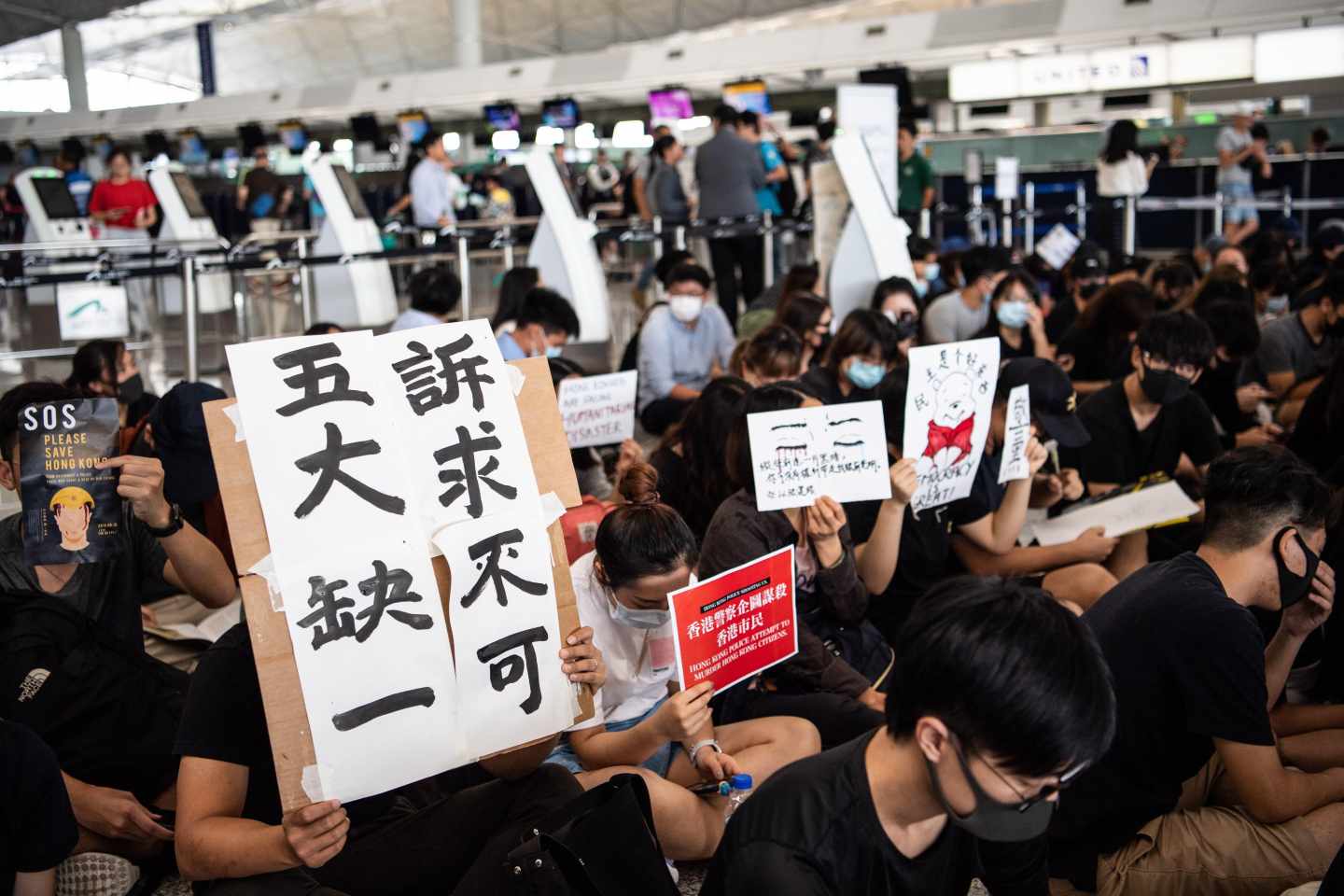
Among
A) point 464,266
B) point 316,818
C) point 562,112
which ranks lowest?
point 316,818

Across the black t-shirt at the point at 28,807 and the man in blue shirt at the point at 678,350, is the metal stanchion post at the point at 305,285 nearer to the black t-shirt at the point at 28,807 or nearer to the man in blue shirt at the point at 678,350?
the man in blue shirt at the point at 678,350

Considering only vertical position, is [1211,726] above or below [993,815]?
below

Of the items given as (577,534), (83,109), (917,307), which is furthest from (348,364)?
(83,109)

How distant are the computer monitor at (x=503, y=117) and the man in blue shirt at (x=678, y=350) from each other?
12756 millimetres

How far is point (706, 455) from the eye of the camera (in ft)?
11.8

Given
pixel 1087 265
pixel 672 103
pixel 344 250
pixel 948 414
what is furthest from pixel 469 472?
pixel 672 103

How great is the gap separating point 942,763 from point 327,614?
0.98m

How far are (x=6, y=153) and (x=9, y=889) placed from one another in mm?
24304

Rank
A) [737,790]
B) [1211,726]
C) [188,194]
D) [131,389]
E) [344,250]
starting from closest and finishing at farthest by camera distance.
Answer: [1211,726] < [737,790] < [131,389] < [344,250] < [188,194]

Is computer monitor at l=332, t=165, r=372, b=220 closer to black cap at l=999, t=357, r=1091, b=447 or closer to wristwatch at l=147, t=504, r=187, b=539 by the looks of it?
black cap at l=999, t=357, r=1091, b=447

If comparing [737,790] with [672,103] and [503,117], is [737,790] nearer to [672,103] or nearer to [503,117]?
[672,103]

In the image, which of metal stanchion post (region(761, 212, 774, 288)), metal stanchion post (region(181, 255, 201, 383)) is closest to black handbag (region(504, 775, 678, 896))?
metal stanchion post (region(181, 255, 201, 383))

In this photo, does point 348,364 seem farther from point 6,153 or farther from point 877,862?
point 6,153

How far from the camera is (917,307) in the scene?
24.2 feet
